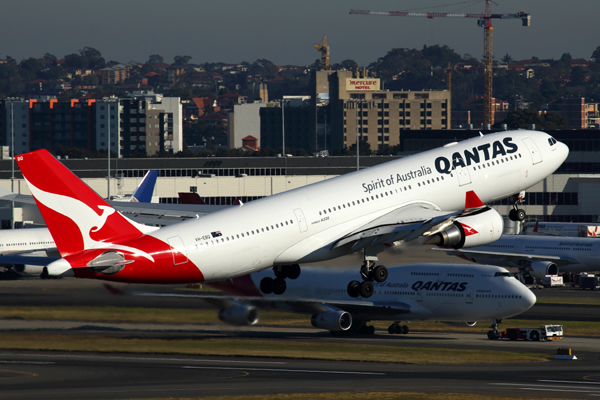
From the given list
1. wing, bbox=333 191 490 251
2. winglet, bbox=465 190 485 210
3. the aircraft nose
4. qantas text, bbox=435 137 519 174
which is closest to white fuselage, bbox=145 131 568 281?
qantas text, bbox=435 137 519 174

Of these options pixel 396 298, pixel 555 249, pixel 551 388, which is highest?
pixel 555 249

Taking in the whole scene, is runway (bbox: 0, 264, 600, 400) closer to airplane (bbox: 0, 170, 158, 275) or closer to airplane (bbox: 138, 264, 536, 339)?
airplane (bbox: 138, 264, 536, 339)

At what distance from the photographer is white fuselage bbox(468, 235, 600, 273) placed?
108m

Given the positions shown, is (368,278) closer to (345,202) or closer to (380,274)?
(380,274)

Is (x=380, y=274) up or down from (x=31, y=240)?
up

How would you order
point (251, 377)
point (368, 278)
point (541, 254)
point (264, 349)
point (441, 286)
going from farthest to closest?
1. point (541, 254)
2. point (441, 286)
3. point (264, 349)
4. point (251, 377)
5. point (368, 278)

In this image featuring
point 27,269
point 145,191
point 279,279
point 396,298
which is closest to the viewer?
point 279,279

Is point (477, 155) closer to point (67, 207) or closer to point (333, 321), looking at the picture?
point (67, 207)

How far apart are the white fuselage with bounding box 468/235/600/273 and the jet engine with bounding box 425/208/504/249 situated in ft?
204

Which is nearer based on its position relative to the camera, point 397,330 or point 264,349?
point 264,349

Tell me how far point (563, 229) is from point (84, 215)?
9469cm

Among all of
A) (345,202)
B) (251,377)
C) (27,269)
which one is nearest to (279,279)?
(345,202)

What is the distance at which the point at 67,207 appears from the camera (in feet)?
133

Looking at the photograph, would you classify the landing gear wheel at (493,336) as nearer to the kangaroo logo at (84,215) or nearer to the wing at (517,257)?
the wing at (517,257)
